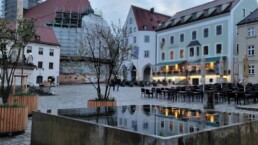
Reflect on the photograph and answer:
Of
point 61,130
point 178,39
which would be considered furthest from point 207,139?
point 178,39

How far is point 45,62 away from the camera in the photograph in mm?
57031

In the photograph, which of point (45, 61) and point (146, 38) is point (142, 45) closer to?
point (146, 38)

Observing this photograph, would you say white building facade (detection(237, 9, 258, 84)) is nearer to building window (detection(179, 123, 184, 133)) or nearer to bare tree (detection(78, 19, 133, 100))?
bare tree (detection(78, 19, 133, 100))

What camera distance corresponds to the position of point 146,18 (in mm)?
68750

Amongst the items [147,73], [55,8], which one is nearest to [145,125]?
[147,73]

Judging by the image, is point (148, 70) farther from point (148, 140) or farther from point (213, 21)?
point (148, 140)

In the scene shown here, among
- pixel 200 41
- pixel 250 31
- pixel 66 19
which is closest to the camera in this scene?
pixel 250 31

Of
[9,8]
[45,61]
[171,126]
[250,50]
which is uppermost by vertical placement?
[9,8]

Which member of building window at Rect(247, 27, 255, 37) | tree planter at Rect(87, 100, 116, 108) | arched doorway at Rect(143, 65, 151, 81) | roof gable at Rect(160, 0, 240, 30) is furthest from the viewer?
arched doorway at Rect(143, 65, 151, 81)

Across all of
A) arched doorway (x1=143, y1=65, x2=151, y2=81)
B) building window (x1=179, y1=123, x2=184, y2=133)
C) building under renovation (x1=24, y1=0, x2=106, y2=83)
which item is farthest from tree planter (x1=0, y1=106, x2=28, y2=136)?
arched doorway (x1=143, y1=65, x2=151, y2=81)

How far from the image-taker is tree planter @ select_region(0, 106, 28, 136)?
7719 mm

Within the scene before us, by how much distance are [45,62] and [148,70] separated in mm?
22939

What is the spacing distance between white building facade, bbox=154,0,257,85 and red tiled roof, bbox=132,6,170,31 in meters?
5.35

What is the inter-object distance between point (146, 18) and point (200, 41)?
63.2 feet
